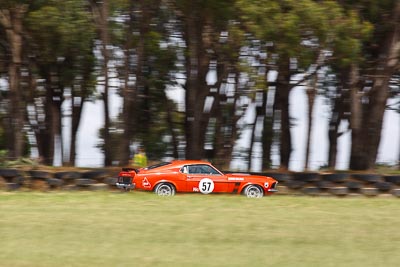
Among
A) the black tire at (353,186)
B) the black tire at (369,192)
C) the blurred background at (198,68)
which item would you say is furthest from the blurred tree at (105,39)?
the black tire at (369,192)

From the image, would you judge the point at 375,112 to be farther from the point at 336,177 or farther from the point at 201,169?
the point at 201,169

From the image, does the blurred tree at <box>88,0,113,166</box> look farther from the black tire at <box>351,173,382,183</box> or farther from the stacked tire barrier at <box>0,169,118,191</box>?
the black tire at <box>351,173,382,183</box>

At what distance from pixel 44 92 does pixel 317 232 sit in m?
22.0

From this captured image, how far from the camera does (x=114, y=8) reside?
25281 mm

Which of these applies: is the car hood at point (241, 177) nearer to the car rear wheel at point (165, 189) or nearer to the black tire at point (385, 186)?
the car rear wheel at point (165, 189)

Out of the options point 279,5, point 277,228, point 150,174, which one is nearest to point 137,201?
point 150,174

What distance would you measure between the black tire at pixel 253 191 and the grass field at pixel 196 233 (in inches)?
129

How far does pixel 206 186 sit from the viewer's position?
19.2 metres

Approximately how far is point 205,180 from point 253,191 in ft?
4.48

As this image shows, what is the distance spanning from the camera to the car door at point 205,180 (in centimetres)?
1906

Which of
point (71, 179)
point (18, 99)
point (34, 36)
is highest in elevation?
point (34, 36)

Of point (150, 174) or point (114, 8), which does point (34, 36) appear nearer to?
point (114, 8)

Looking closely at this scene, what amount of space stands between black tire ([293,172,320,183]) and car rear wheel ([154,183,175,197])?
4.09 meters

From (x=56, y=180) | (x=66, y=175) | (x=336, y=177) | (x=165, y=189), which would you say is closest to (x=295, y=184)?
(x=336, y=177)
